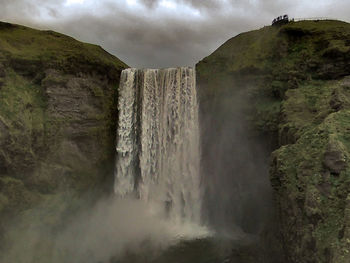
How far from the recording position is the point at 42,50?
30406 mm

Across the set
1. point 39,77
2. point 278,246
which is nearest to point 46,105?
point 39,77

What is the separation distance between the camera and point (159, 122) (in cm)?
3125

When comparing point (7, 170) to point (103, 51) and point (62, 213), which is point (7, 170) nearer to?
point (62, 213)

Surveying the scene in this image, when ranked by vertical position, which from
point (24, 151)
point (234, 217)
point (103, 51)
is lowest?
point (234, 217)

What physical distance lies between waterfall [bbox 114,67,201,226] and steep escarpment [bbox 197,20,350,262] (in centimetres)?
203

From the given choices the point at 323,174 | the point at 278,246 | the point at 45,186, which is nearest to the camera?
the point at 323,174

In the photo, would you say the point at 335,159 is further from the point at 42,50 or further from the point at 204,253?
the point at 42,50

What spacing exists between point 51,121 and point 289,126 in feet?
77.1

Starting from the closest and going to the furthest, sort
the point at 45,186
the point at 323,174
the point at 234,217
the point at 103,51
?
the point at 323,174
the point at 45,186
the point at 234,217
the point at 103,51

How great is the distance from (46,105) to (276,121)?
78.4 feet

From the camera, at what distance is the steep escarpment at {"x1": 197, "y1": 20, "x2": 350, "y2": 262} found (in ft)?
44.8

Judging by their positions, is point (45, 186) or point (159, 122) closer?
point (45, 186)

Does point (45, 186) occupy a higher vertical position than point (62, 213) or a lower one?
higher

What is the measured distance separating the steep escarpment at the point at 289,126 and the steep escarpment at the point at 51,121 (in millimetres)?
12619
